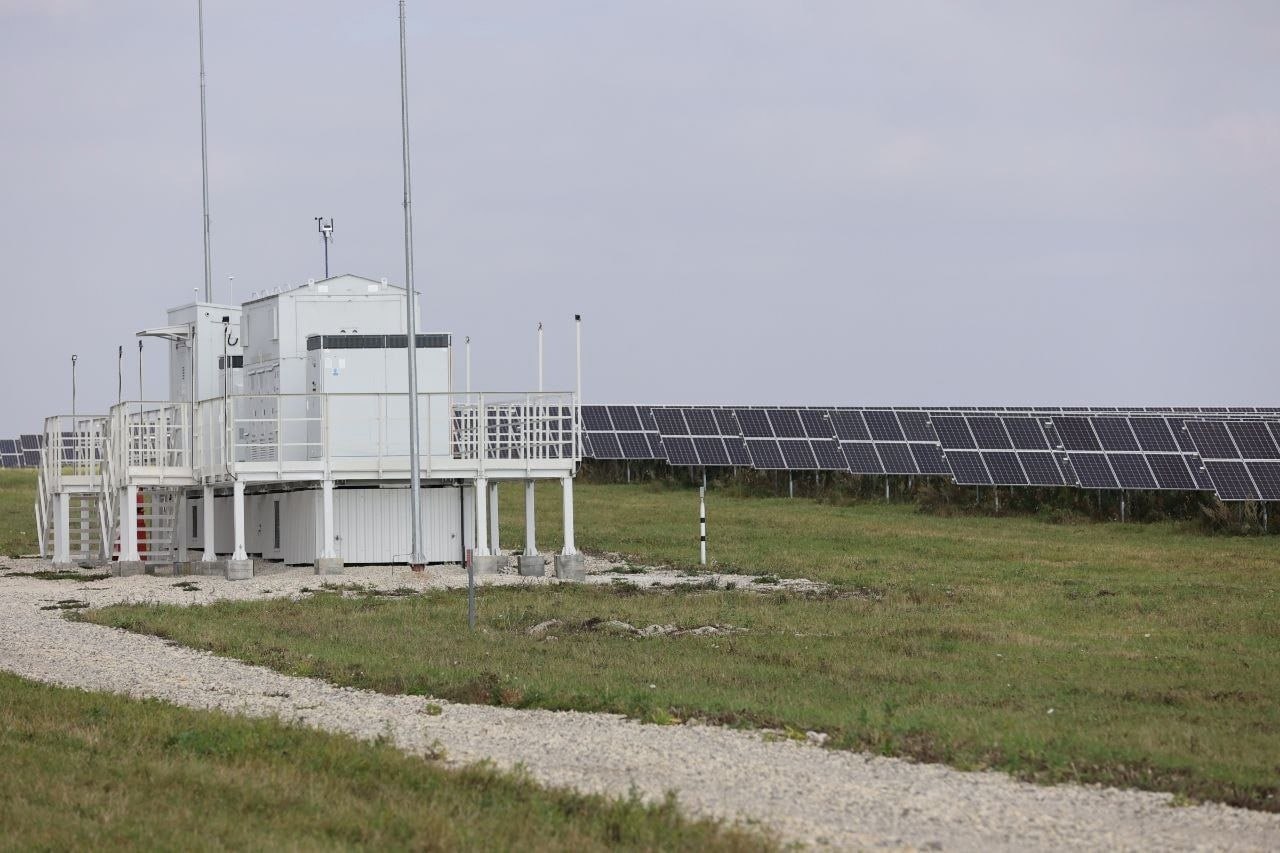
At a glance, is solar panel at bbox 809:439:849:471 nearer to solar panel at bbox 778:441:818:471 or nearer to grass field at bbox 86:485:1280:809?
solar panel at bbox 778:441:818:471

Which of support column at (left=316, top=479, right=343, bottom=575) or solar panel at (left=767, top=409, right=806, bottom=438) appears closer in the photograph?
support column at (left=316, top=479, right=343, bottom=575)

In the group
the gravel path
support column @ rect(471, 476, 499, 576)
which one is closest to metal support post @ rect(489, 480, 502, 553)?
support column @ rect(471, 476, 499, 576)

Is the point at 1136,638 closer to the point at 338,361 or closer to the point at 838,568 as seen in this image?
the point at 838,568

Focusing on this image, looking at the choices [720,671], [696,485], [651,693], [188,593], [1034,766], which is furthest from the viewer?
[696,485]

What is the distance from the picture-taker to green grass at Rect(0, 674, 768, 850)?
9625mm

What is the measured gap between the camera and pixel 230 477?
29.4 m

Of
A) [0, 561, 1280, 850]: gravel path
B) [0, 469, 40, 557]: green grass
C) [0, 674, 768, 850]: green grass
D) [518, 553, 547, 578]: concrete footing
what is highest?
[0, 674, 768, 850]: green grass

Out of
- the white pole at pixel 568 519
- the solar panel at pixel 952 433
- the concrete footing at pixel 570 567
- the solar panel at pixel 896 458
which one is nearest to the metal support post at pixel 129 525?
the white pole at pixel 568 519

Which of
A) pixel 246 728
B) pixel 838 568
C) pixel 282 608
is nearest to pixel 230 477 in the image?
pixel 282 608

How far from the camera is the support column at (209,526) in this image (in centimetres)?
3144

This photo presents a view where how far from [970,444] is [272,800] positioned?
A: 36279 millimetres

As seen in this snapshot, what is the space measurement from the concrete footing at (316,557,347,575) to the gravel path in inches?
407

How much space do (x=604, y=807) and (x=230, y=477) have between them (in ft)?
66.7

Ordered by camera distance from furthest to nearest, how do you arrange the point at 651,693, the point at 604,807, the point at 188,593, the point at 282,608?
the point at 188,593 → the point at 282,608 → the point at 651,693 → the point at 604,807
